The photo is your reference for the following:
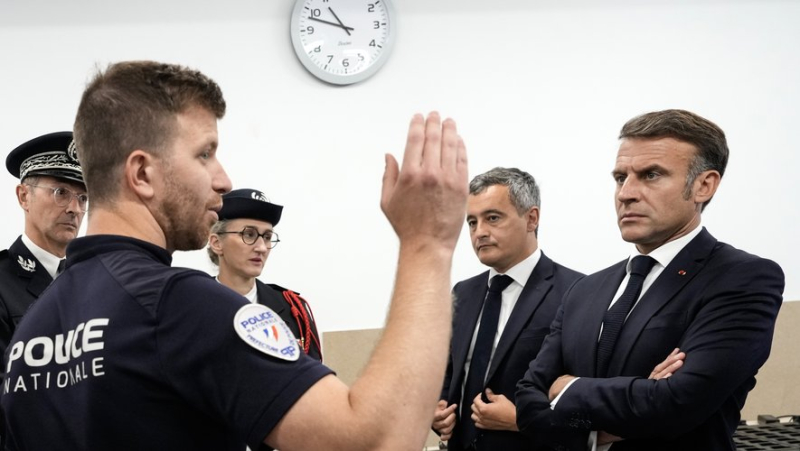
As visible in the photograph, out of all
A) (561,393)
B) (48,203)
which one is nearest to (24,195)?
(48,203)

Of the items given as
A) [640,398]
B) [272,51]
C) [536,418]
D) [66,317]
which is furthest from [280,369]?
[272,51]

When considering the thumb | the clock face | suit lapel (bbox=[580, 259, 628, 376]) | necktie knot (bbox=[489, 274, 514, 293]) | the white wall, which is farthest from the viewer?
the clock face

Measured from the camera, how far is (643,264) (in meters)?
2.22

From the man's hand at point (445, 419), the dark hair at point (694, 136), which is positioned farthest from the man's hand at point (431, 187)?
the man's hand at point (445, 419)

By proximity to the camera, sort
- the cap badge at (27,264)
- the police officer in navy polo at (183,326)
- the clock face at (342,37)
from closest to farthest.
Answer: the police officer in navy polo at (183,326) → the cap badge at (27,264) → the clock face at (342,37)

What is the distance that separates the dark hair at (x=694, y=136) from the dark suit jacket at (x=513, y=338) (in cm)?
81

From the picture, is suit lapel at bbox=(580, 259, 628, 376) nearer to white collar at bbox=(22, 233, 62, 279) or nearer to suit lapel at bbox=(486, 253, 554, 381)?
suit lapel at bbox=(486, 253, 554, 381)

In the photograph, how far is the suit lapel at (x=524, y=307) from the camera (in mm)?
2803

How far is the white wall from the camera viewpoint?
4004 millimetres

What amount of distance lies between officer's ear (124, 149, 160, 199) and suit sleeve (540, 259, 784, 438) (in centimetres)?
129

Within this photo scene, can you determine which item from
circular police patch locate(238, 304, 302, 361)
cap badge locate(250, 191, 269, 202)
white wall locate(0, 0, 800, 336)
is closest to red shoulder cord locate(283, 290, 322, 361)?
cap badge locate(250, 191, 269, 202)

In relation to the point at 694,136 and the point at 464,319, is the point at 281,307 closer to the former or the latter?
the point at 464,319

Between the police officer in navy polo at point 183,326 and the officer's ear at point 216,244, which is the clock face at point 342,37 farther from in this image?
the police officer in navy polo at point 183,326

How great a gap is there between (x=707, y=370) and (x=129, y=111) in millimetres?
1439
